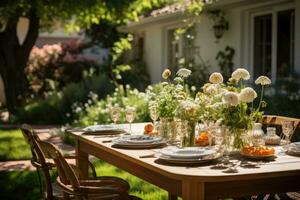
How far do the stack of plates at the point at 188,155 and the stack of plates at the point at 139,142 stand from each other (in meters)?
0.49

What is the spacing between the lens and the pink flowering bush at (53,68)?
19672 mm

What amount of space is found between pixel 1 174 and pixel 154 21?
9.17 m

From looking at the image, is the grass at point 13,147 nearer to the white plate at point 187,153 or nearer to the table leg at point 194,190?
the white plate at point 187,153

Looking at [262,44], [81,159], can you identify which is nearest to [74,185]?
[81,159]

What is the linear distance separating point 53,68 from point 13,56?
16.8 ft

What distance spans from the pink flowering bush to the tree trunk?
377cm

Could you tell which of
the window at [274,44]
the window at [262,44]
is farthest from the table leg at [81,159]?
the window at [262,44]

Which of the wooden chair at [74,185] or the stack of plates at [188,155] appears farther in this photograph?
the wooden chair at [74,185]

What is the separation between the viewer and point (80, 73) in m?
19.7

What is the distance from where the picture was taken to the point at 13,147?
9828mm

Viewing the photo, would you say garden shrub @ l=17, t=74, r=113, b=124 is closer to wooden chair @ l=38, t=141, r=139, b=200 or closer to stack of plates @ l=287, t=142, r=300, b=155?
wooden chair @ l=38, t=141, r=139, b=200

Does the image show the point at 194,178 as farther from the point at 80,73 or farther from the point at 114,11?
the point at 80,73

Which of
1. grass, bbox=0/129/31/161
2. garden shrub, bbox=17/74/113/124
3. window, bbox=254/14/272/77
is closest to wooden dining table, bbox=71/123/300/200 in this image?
grass, bbox=0/129/31/161

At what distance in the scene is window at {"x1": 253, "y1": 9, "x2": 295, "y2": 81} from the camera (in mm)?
10367
